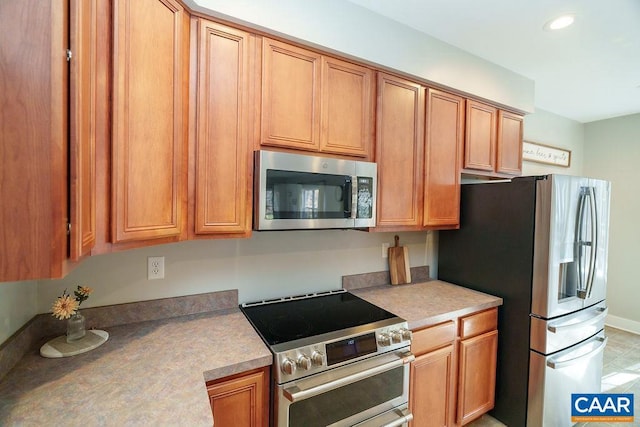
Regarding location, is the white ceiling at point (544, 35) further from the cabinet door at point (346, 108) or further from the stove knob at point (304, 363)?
the stove knob at point (304, 363)

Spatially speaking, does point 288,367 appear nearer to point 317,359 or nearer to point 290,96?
point 317,359

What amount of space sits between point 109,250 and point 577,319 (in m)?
2.74

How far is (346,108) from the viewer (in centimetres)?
176

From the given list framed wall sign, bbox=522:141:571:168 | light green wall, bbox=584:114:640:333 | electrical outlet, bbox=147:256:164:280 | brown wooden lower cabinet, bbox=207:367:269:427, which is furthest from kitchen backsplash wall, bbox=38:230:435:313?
light green wall, bbox=584:114:640:333

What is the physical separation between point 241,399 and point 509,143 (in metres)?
2.70

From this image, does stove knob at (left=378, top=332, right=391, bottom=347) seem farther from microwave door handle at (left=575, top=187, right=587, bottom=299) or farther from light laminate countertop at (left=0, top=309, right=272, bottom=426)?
microwave door handle at (left=575, top=187, right=587, bottom=299)

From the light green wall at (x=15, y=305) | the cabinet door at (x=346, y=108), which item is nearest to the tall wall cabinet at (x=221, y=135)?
the cabinet door at (x=346, y=108)

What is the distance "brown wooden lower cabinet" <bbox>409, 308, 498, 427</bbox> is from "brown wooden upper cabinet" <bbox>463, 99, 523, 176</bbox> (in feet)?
3.73

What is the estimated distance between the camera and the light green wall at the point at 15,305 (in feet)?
3.53

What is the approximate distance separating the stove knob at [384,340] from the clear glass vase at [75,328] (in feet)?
4.46

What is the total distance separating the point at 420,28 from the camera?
196 cm

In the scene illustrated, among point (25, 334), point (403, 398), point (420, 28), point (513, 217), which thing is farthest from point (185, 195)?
point (513, 217)

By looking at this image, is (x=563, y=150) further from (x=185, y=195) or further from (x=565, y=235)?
(x=185, y=195)

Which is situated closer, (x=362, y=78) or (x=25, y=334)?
(x=25, y=334)
